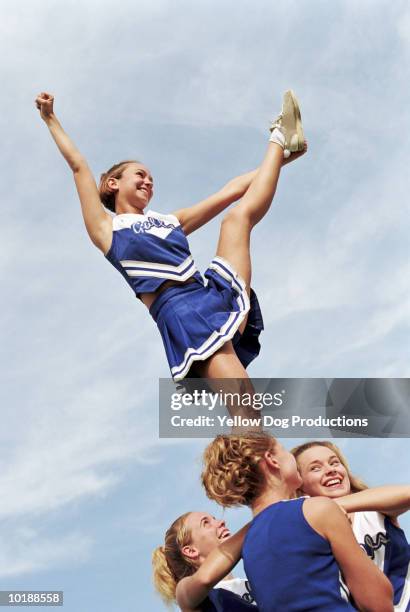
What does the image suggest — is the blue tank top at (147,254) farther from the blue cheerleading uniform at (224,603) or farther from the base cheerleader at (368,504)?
the blue cheerleading uniform at (224,603)

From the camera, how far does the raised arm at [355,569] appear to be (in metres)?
2.89

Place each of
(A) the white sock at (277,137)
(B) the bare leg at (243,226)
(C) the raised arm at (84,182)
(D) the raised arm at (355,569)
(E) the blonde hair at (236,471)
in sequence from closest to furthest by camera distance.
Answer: (D) the raised arm at (355,569)
(E) the blonde hair at (236,471)
(B) the bare leg at (243,226)
(C) the raised arm at (84,182)
(A) the white sock at (277,137)

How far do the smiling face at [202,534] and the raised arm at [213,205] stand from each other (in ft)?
6.71

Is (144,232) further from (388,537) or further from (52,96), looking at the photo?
(388,537)

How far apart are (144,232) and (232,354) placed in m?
1.01

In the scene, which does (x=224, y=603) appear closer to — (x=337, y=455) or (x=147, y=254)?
(x=337, y=455)

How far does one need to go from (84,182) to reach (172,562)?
249 cm

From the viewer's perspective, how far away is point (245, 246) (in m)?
5.12

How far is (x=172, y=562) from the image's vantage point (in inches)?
172

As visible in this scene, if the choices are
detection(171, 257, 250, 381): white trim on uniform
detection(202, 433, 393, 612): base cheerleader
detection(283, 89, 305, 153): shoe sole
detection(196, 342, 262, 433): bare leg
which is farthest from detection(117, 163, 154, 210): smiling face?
detection(202, 433, 393, 612): base cheerleader

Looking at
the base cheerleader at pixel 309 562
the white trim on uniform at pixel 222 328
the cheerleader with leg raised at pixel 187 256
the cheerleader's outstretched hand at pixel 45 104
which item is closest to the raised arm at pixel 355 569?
the base cheerleader at pixel 309 562

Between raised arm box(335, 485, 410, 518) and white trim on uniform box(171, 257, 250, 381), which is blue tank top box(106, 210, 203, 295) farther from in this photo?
raised arm box(335, 485, 410, 518)

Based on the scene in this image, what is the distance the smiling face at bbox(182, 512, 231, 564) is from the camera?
4.30m

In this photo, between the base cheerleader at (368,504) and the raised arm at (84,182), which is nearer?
the base cheerleader at (368,504)
